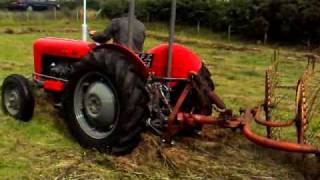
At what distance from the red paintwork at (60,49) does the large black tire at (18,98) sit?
53 centimetres

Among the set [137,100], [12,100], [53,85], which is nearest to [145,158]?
[137,100]

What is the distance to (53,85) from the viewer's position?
7012 millimetres

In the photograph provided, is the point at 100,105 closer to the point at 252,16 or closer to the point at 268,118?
the point at 268,118

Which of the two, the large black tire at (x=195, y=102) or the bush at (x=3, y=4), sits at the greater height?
the large black tire at (x=195, y=102)

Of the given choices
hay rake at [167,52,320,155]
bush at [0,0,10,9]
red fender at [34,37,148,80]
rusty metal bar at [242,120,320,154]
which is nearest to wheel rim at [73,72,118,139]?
red fender at [34,37,148,80]

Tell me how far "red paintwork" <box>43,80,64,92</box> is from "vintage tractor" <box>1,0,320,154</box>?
273 mm

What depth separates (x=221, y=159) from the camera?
5754 mm

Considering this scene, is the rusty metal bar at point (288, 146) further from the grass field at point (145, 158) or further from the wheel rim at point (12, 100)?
the wheel rim at point (12, 100)

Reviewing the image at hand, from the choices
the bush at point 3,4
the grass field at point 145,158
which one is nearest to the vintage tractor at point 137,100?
the grass field at point 145,158

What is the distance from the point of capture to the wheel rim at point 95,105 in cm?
564

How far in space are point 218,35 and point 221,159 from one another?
18.6 metres

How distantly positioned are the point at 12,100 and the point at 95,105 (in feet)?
5.30

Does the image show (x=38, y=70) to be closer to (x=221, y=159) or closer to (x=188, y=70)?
(x=188, y=70)

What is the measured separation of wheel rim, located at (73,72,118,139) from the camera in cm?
564
